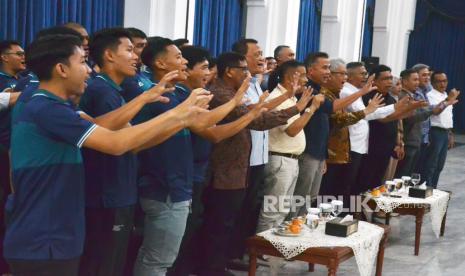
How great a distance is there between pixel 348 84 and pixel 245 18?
118 inches

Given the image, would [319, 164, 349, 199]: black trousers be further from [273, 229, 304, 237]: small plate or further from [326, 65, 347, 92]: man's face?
[273, 229, 304, 237]: small plate

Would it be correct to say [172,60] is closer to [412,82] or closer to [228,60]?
[228,60]

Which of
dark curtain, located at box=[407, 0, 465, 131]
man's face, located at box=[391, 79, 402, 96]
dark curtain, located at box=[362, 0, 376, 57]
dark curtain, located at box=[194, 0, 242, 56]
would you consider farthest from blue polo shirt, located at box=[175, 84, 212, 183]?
dark curtain, located at box=[407, 0, 465, 131]

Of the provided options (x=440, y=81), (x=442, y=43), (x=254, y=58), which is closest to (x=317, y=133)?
(x=254, y=58)

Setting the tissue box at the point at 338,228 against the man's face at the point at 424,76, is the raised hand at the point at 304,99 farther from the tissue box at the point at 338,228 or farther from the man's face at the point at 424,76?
the man's face at the point at 424,76

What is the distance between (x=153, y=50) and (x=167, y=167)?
0.55m

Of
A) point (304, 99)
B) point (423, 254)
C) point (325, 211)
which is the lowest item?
point (423, 254)

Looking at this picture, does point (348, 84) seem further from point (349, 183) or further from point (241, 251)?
point (241, 251)

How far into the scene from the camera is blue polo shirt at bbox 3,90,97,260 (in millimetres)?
2084

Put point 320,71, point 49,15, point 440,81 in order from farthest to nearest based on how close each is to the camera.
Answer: point 440,81, point 49,15, point 320,71

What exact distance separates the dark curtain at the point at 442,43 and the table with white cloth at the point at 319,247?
11.2 metres

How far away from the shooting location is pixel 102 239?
8.91 feet

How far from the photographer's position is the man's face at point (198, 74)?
3439 millimetres

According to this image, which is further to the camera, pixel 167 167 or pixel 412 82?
pixel 412 82
